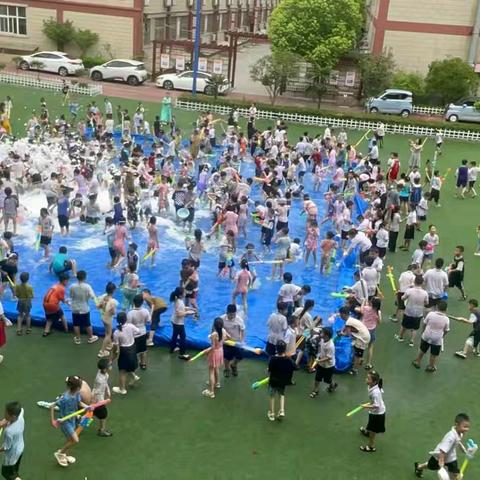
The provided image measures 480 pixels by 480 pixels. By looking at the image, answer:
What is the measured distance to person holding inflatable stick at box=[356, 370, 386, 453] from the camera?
8.56 m

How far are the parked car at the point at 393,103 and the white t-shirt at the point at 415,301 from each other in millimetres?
22707

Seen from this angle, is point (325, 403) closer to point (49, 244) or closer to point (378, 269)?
point (378, 269)

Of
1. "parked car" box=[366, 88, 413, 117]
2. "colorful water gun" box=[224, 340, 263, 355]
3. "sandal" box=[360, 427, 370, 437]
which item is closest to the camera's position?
"sandal" box=[360, 427, 370, 437]

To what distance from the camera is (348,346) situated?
10742 mm

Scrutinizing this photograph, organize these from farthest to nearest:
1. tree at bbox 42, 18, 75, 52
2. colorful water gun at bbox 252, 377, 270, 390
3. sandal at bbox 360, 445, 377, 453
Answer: tree at bbox 42, 18, 75, 52 → colorful water gun at bbox 252, 377, 270, 390 → sandal at bbox 360, 445, 377, 453

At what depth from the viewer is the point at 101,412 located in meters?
8.63

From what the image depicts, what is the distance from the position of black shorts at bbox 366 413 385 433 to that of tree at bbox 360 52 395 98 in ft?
90.2

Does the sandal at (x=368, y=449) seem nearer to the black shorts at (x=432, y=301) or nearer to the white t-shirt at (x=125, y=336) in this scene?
the black shorts at (x=432, y=301)

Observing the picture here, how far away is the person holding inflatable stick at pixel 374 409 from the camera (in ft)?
28.1

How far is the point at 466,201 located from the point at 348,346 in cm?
1124

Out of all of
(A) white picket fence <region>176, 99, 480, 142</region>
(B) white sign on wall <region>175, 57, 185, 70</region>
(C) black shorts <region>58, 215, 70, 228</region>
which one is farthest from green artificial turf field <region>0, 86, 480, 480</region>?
(B) white sign on wall <region>175, 57, 185, 70</region>

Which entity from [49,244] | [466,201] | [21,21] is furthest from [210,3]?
[49,244]

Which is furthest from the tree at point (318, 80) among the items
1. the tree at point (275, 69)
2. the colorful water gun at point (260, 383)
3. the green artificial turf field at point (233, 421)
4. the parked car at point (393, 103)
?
the colorful water gun at point (260, 383)

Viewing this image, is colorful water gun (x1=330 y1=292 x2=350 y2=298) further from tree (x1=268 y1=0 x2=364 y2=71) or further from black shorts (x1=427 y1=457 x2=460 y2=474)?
tree (x1=268 y1=0 x2=364 y2=71)
